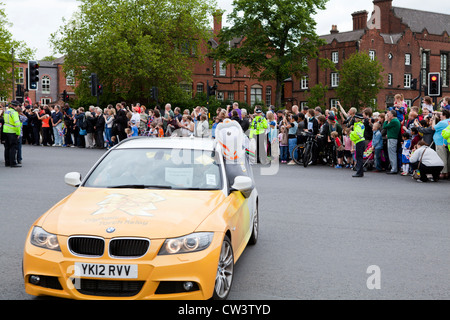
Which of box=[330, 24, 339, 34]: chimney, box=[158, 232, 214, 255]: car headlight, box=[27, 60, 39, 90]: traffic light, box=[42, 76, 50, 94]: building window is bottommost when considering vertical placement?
box=[158, 232, 214, 255]: car headlight

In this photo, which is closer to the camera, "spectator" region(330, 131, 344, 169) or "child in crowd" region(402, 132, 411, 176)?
"child in crowd" region(402, 132, 411, 176)

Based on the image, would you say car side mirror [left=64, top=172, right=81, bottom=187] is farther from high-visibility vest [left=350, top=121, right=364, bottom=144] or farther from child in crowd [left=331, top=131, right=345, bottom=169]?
child in crowd [left=331, top=131, right=345, bottom=169]

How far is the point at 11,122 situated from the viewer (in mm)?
18562

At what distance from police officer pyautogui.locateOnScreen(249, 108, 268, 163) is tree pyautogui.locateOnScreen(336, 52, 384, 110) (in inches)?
1884

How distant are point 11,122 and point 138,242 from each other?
15.2 m

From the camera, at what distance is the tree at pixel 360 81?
221 ft

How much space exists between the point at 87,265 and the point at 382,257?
3.89 m

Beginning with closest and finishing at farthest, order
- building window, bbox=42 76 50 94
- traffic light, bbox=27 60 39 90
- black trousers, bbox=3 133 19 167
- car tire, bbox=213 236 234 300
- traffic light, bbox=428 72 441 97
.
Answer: car tire, bbox=213 236 234 300 < black trousers, bbox=3 133 19 167 < traffic light, bbox=428 72 441 97 < traffic light, bbox=27 60 39 90 < building window, bbox=42 76 50 94

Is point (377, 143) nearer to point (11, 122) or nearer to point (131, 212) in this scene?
point (11, 122)

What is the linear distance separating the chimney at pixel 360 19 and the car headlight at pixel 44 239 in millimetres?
84181

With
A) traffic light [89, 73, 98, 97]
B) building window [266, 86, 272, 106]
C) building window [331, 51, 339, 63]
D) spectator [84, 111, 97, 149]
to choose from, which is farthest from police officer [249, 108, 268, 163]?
building window [266, 86, 272, 106]

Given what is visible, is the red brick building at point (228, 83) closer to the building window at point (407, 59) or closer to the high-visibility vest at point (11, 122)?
the building window at point (407, 59)

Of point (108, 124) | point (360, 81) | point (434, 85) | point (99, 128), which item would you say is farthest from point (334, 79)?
point (434, 85)

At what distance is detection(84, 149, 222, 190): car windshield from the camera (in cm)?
605
